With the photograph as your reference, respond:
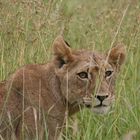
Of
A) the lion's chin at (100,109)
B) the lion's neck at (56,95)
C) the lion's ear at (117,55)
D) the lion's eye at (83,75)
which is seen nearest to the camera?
the lion's chin at (100,109)

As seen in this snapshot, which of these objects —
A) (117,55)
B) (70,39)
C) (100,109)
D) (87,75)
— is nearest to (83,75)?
(87,75)

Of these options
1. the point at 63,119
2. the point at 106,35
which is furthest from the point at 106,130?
the point at 106,35

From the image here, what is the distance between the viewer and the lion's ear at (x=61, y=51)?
5.47 m

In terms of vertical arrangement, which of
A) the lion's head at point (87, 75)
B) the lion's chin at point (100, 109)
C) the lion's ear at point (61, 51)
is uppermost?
the lion's ear at point (61, 51)

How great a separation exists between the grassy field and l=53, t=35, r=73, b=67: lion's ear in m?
0.38

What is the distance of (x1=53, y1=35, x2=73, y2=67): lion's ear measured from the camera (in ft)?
18.0

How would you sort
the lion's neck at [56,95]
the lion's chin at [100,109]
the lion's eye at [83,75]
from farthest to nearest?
the lion's neck at [56,95], the lion's eye at [83,75], the lion's chin at [100,109]

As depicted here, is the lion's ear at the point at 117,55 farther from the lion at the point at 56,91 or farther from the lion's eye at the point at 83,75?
the lion's eye at the point at 83,75

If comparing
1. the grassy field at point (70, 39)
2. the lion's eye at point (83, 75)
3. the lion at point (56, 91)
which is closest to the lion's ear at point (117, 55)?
the lion at point (56, 91)

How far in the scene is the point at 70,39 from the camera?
7.50 meters

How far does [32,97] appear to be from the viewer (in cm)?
539

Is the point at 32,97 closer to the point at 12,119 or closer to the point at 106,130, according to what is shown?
the point at 12,119

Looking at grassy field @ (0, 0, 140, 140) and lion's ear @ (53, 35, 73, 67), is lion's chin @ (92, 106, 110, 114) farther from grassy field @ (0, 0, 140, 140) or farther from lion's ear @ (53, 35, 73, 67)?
lion's ear @ (53, 35, 73, 67)

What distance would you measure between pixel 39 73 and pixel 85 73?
399 millimetres
